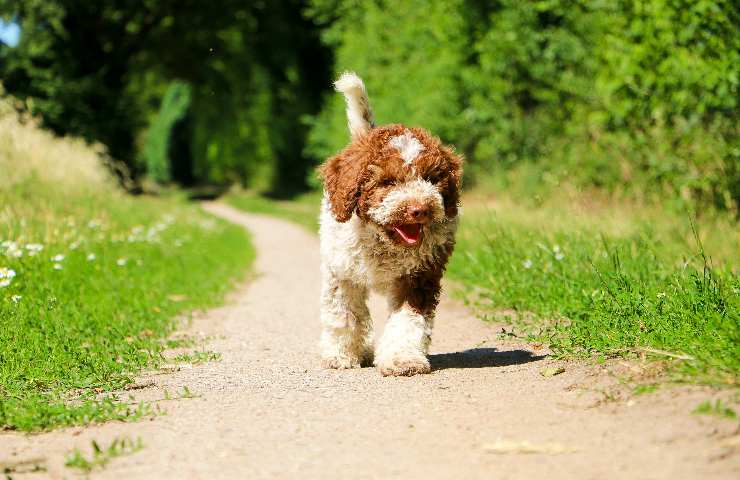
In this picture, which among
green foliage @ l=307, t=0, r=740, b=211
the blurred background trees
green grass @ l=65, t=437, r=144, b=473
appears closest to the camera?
green grass @ l=65, t=437, r=144, b=473

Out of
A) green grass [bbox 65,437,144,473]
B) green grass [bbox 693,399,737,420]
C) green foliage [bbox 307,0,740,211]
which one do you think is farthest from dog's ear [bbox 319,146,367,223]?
green foliage [bbox 307,0,740,211]

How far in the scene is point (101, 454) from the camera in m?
3.61

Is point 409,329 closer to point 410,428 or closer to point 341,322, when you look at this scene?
point 341,322

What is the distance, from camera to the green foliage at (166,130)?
43188mm

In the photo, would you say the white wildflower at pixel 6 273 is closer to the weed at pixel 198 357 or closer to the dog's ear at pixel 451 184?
the weed at pixel 198 357

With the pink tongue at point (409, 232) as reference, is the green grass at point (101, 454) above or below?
below

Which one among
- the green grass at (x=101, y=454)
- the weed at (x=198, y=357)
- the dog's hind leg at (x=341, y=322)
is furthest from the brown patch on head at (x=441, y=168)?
the green grass at (x=101, y=454)

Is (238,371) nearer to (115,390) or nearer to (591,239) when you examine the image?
(115,390)

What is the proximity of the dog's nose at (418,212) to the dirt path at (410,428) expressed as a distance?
1.00 meters

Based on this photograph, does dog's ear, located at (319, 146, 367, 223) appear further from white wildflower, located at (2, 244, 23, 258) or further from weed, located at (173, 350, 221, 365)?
white wildflower, located at (2, 244, 23, 258)

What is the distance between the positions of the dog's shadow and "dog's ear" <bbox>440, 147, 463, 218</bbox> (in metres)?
1.02

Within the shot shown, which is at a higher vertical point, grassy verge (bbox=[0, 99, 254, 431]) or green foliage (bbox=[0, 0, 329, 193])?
green foliage (bbox=[0, 0, 329, 193])

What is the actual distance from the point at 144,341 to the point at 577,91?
11.3 m

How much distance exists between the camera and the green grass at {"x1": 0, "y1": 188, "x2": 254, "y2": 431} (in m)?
4.84
